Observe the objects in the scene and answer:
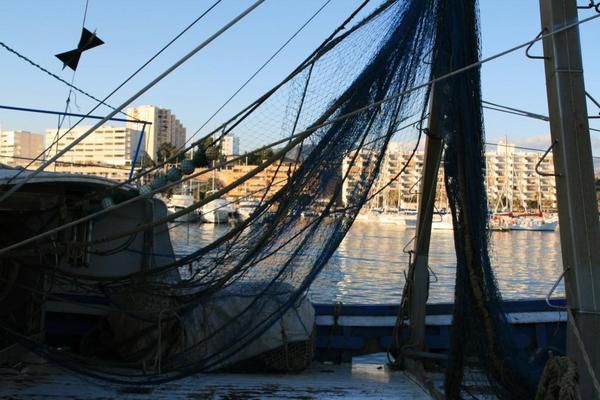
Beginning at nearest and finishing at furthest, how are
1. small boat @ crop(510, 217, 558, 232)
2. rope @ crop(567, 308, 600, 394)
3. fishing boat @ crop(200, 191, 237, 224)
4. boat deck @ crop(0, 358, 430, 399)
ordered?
rope @ crop(567, 308, 600, 394) → boat deck @ crop(0, 358, 430, 399) → fishing boat @ crop(200, 191, 237, 224) → small boat @ crop(510, 217, 558, 232)

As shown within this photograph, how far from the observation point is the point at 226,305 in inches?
253

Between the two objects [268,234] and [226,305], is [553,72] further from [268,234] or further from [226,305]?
[226,305]

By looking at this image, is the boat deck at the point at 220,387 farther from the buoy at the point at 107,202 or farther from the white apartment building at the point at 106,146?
the white apartment building at the point at 106,146

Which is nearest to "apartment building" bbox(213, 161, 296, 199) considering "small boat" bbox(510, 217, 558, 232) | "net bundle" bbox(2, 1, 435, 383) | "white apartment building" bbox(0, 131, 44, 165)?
"net bundle" bbox(2, 1, 435, 383)

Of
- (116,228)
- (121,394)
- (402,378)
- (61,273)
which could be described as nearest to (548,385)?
(402,378)

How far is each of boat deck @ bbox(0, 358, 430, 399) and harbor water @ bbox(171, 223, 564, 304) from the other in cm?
96

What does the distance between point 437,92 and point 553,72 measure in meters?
1.33

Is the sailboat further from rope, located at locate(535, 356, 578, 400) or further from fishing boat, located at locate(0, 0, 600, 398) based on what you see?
rope, located at locate(535, 356, 578, 400)

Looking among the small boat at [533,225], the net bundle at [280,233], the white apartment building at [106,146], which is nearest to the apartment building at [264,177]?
the net bundle at [280,233]

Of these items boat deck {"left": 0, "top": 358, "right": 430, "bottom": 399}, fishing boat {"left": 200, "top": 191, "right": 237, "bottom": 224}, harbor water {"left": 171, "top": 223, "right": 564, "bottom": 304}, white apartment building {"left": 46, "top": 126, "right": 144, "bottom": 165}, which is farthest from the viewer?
white apartment building {"left": 46, "top": 126, "right": 144, "bottom": 165}

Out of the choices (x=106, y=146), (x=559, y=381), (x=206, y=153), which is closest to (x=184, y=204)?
(x=206, y=153)

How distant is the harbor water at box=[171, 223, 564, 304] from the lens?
7.79 meters

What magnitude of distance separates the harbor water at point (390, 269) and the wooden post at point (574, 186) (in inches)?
47.4

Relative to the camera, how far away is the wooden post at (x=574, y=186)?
398cm
